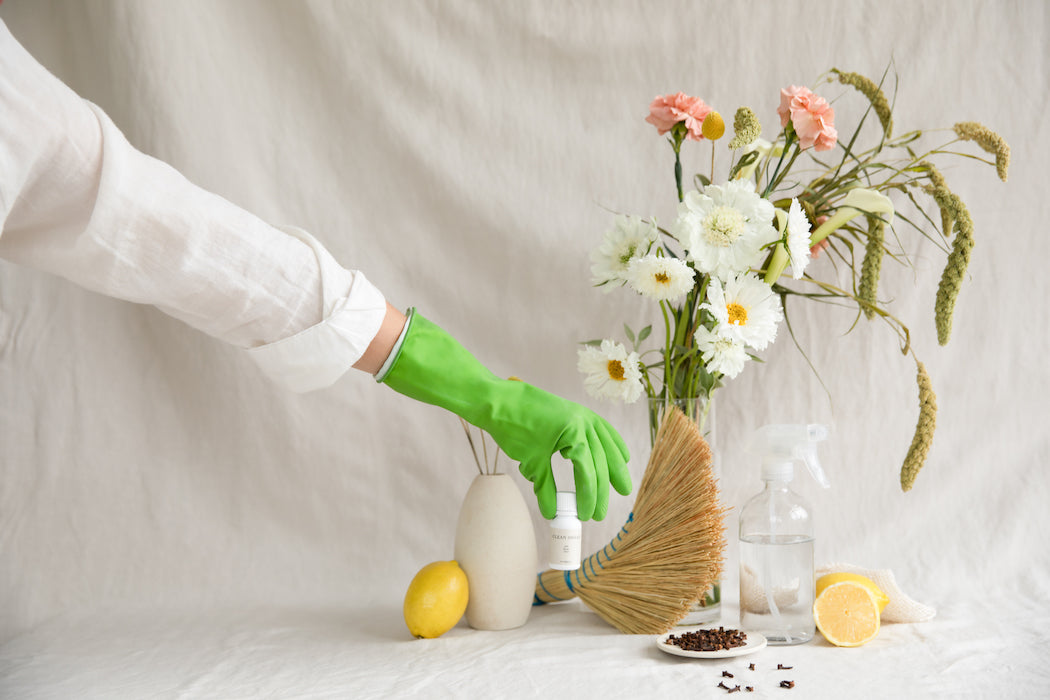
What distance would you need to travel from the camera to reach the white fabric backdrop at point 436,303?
1317 millimetres

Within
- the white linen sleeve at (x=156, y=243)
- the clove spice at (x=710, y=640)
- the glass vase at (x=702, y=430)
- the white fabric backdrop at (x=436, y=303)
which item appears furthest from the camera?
the white fabric backdrop at (x=436, y=303)

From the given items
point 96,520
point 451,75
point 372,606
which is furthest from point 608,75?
point 96,520

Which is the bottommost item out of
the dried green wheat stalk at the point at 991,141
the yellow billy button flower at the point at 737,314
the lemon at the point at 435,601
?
the lemon at the point at 435,601

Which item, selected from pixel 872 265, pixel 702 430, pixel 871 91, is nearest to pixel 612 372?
pixel 702 430

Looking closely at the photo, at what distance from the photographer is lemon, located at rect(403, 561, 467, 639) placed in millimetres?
1077

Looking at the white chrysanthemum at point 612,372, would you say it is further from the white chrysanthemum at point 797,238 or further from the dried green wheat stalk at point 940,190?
the dried green wheat stalk at point 940,190

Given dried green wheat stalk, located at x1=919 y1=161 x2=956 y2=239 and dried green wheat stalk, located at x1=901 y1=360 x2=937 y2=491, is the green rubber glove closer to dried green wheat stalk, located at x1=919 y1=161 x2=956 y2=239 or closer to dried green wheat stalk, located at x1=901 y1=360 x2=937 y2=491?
dried green wheat stalk, located at x1=901 y1=360 x2=937 y2=491

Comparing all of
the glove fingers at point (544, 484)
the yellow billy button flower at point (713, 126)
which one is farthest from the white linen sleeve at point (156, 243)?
the yellow billy button flower at point (713, 126)

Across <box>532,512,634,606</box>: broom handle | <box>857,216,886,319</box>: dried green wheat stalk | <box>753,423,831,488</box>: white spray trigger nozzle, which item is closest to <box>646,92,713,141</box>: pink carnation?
<box>857,216,886,319</box>: dried green wheat stalk

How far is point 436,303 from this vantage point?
139 centimetres

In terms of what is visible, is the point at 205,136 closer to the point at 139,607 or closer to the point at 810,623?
the point at 139,607

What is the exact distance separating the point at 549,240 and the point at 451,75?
0.28 meters

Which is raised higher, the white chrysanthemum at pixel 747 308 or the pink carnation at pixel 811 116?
the pink carnation at pixel 811 116

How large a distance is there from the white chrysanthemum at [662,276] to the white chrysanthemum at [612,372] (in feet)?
0.28
